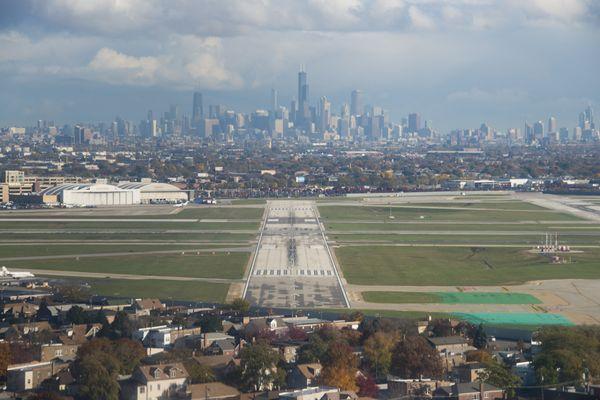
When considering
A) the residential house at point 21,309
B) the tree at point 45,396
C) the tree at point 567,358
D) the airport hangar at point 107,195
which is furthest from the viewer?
the airport hangar at point 107,195

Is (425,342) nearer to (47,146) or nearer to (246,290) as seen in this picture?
(246,290)

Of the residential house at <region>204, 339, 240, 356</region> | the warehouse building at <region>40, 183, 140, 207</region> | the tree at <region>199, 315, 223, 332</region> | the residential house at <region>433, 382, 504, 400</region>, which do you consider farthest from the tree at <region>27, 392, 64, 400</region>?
the warehouse building at <region>40, 183, 140, 207</region>

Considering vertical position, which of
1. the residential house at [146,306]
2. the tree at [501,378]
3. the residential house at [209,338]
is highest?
the tree at [501,378]

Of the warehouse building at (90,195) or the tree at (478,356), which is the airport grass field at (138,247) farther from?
the tree at (478,356)

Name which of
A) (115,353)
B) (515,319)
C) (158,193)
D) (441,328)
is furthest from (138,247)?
(158,193)

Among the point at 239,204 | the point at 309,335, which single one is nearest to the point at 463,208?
the point at 239,204

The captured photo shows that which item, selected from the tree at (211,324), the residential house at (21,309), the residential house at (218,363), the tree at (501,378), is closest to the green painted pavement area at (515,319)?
the tree at (211,324)

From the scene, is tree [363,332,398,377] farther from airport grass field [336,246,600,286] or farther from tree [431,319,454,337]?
airport grass field [336,246,600,286]
